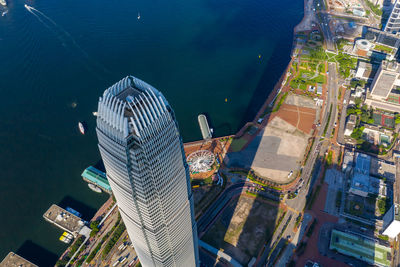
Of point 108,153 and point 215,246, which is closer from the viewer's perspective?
point 108,153

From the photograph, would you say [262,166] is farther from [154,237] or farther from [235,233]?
[154,237]

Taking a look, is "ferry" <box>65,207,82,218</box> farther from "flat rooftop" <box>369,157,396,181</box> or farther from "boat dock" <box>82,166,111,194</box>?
"flat rooftop" <box>369,157,396,181</box>

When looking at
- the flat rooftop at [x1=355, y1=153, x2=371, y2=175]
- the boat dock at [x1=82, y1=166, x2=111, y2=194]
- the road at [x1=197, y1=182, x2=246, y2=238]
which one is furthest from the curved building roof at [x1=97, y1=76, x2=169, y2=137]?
the flat rooftop at [x1=355, y1=153, x2=371, y2=175]

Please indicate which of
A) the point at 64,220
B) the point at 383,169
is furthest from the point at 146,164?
the point at 383,169

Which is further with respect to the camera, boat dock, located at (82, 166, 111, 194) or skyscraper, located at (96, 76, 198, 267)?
boat dock, located at (82, 166, 111, 194)

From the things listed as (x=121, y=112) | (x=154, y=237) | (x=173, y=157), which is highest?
(x=121, y=112)

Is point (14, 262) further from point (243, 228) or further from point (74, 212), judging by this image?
point (243, 228)

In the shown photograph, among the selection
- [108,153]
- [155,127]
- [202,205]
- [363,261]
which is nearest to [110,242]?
[202,205]
